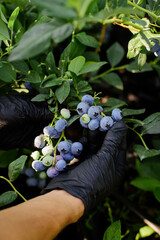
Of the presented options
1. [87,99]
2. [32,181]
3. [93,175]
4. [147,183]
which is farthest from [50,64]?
[147,183]

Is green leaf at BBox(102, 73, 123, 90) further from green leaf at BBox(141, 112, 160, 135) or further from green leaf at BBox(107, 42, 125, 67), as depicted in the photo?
green leaf at BBox(141, 112, 160, 135)

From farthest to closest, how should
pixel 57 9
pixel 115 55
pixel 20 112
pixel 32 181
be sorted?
pixel 115 55 → pixel 32 181 → pixel 20 112 → pixel 57 9

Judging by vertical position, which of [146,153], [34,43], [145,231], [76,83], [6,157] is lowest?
[145,231]

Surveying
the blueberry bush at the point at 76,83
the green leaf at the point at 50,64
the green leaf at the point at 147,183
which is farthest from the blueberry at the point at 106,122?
the green leaf at the point at 147,183

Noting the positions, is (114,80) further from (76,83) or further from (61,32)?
(61,32)

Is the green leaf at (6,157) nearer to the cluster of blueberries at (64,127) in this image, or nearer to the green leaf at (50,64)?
the cluster of blueberries at (64,127)

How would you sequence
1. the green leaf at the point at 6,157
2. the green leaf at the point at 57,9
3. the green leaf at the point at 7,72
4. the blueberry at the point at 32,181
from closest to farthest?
1. the green leaf at the point at 57,9
2. the green leaf at the point at 7,72
3. the green leaf at the point at 6,157
4. the blueberry at the point at 32,181

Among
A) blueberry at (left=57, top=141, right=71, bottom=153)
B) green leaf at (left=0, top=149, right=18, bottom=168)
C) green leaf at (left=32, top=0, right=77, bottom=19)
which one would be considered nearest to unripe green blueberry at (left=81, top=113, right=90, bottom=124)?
blueberry at (left=57, top=141, right=71, bottom=153)
